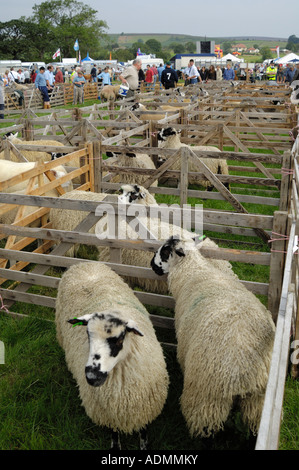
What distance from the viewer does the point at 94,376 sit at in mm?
2320

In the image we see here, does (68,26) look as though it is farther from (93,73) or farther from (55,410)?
(55,410)

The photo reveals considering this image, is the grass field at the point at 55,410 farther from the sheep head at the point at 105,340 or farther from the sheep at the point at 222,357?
the sheep head at the point at 105,340

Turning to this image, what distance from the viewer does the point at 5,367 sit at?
352 centimetres

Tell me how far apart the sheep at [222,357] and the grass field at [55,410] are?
16 centimetres

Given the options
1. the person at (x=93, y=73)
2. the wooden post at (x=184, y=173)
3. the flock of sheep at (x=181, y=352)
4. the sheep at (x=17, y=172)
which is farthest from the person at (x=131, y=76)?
the person at (x=93, y=73)

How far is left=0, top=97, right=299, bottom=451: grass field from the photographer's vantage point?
2.76 m

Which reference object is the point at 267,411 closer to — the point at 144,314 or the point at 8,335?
the point at 144,314

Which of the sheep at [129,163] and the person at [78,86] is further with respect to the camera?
the person at [78,86]

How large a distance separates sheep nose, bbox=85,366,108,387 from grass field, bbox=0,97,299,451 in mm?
749

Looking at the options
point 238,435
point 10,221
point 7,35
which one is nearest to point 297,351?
point 238,435

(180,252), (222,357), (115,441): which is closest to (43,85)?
(180,252)

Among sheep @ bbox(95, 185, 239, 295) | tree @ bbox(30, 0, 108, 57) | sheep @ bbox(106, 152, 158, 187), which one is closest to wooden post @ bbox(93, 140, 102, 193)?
sheep @ bbox(106, 152, 158, 187)

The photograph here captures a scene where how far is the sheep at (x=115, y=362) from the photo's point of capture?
2.46 metres

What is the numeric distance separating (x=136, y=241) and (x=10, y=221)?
→ 8.29 ft
